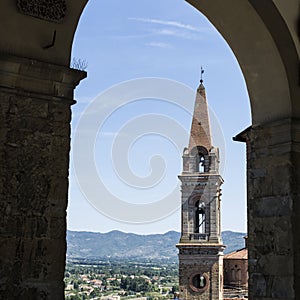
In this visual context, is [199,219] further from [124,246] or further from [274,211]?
[124,246]

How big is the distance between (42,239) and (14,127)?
63cm

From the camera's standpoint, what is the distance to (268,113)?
15.0ft

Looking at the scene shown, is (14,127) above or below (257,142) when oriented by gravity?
below

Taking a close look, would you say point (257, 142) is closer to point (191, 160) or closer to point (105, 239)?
point (191, 160)

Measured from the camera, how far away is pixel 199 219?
34156 mm

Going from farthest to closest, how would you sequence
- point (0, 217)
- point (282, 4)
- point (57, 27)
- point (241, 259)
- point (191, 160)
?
point (241, 259) < point (191, 160) < point (282, 4) < point (57, 27) < point (0, 217)

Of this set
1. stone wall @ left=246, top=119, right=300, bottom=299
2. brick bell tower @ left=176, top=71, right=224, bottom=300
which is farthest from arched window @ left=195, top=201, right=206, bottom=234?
stone wall @ left=246, top=119, right=300, bottom=299

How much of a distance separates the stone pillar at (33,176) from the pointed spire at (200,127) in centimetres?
3001

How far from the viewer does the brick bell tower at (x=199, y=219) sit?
3291cm

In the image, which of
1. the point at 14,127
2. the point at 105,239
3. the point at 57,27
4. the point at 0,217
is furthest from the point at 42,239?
the point at 105,239

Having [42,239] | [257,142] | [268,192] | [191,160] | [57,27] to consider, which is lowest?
[42,239]

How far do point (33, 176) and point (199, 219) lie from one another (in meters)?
31.4

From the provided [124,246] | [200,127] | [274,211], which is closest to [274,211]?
[274,211]

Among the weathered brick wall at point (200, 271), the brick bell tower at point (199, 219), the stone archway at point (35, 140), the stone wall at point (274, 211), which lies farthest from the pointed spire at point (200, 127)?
the stone archway at point (35, 140)
